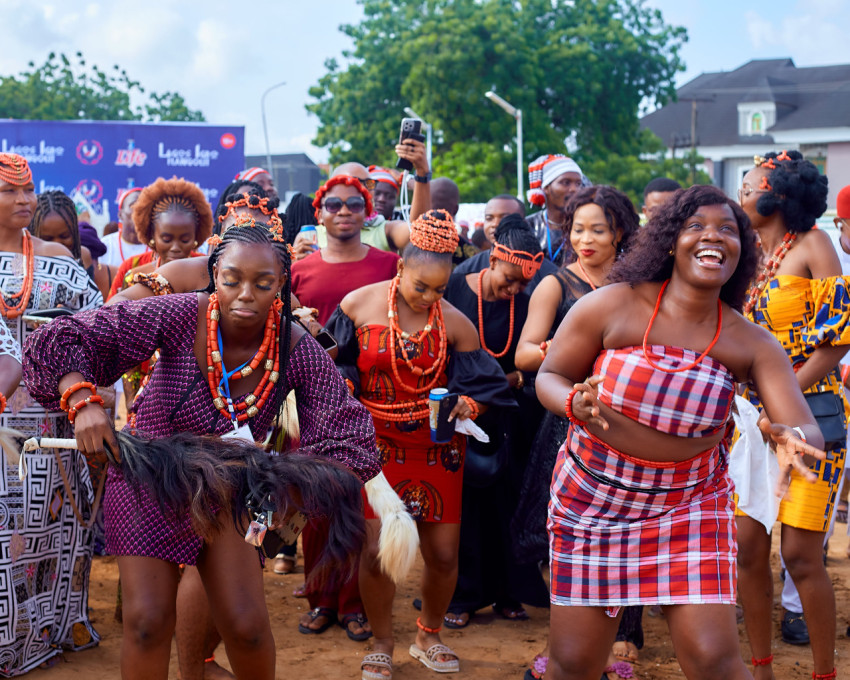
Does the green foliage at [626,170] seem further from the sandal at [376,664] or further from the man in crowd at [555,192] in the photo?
Answer: the sandal at [376,664]

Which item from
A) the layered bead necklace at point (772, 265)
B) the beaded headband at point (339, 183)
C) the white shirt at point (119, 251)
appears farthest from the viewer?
the white shirt at point (119, 251)

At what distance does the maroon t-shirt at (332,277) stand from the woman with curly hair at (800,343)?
2037mm

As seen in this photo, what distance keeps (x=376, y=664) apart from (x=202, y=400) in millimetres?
1933

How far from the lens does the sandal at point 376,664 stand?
4770 mm

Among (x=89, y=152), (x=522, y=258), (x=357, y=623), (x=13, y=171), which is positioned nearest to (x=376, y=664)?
(x=357, y=623)

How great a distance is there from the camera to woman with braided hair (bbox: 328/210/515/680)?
482 cm

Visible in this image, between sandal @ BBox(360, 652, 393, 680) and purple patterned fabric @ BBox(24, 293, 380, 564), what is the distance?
5.50 feet

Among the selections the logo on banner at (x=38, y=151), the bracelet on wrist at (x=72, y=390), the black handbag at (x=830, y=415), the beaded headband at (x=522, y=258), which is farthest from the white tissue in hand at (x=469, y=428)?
the logo on banner at (x=38, y=151)

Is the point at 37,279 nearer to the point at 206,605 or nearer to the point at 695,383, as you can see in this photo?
the point at 206,605

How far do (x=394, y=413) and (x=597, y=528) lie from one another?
1.65 meters

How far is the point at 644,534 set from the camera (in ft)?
11.0

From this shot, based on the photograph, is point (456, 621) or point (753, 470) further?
point (456, 621)

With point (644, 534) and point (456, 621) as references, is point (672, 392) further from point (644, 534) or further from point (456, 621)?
point (456, 621)

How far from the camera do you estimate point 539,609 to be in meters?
6.03
